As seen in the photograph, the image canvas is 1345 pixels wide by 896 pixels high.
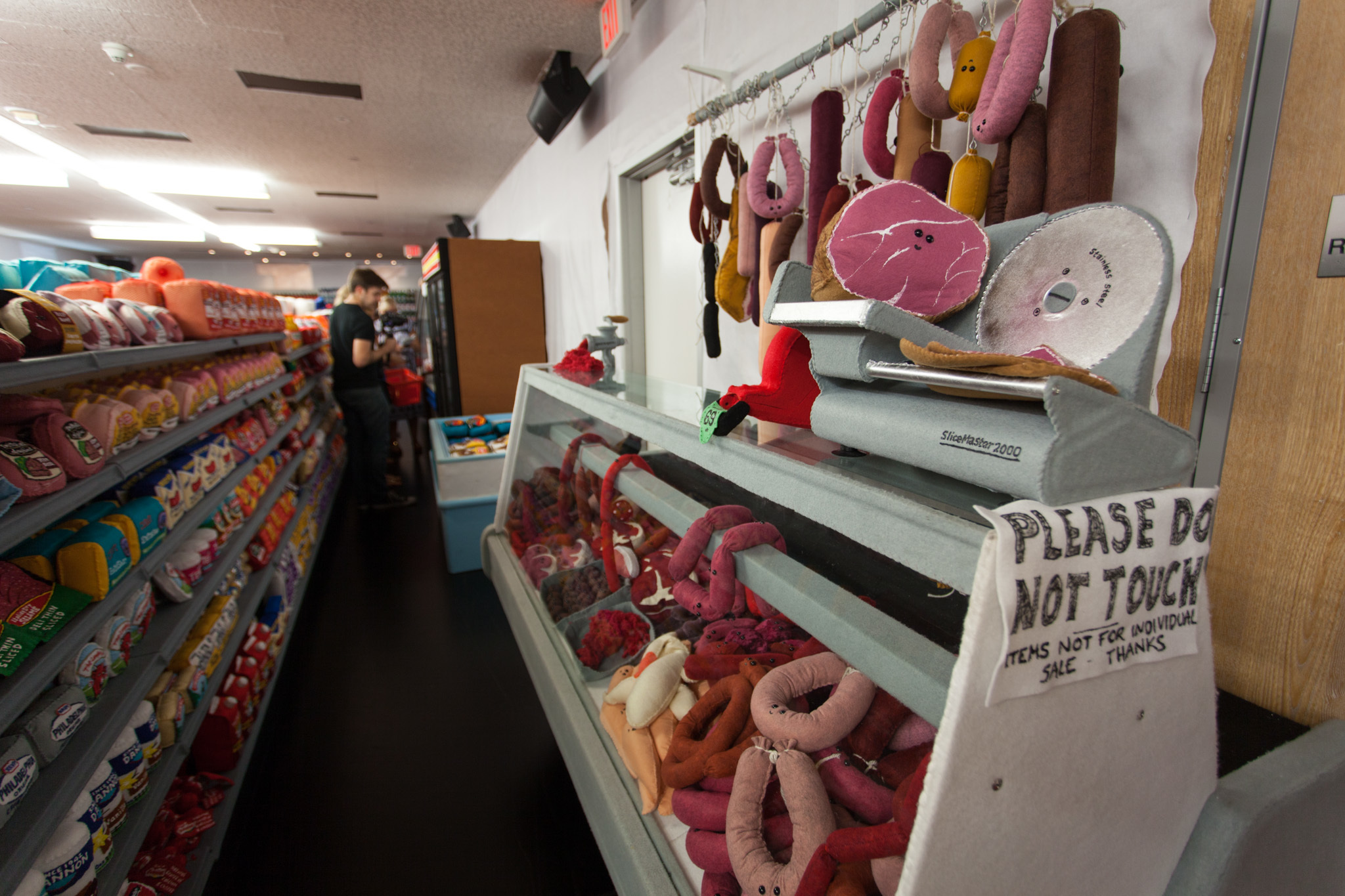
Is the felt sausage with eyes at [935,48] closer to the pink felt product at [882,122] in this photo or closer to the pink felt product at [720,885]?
the pink felt product at [882,122]

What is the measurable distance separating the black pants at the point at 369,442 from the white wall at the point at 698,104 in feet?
5.05

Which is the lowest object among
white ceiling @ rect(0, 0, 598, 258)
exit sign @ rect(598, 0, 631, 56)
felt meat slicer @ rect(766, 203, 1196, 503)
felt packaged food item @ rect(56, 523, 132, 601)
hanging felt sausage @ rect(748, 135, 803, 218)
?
felt packaged food item @ rect(56, 523, 132, 601)

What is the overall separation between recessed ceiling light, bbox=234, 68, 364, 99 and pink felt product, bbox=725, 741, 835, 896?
4.92m

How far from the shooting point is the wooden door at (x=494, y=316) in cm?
528

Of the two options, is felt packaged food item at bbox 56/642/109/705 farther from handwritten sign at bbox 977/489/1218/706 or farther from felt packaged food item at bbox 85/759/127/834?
handwritten sign at bbox 977/489/1218/706

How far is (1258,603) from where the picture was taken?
1062 mm

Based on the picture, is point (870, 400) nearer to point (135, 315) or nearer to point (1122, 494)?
point (1122, 494)

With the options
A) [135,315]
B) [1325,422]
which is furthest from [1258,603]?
[135,315]

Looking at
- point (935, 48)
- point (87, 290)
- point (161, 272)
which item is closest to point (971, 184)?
point (935, 48)

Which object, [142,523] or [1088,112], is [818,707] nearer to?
[1088,112]

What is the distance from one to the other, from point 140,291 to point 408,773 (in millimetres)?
2032

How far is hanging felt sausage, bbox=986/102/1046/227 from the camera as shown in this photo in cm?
112

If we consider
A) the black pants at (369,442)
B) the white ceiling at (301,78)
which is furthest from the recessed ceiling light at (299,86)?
the black pants at (369,442)

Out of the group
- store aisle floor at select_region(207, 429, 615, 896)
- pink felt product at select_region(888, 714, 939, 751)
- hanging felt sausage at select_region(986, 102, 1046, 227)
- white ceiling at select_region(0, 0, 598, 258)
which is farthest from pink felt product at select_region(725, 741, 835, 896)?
white ceiling at select_region(0, 0, 598, 258)
